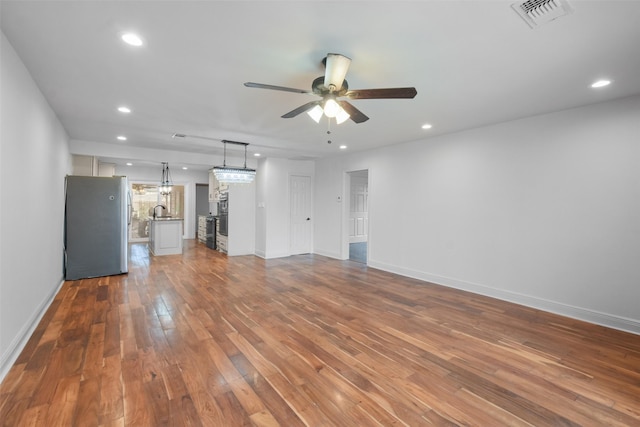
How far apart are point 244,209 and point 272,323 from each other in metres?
4.77

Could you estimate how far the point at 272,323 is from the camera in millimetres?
3199

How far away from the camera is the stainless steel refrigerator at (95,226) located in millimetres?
4852

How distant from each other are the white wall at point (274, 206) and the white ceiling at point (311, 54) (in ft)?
10.8

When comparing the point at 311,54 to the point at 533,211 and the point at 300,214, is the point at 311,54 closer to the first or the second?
the point at 533,211

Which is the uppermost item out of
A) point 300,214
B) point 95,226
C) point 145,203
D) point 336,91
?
point 336,91

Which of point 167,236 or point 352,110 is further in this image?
point 167,236

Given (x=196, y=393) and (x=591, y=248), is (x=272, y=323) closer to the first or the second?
(x=196, y=393)

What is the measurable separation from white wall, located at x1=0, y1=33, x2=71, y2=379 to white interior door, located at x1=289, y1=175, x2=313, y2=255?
15.2 feet

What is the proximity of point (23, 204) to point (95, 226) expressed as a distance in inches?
107

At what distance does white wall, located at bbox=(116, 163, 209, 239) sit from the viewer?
9.27 m

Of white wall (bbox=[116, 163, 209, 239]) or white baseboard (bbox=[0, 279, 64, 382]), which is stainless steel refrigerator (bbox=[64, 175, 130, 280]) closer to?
white baseboard (bbox=[0, 279, 64, 382])

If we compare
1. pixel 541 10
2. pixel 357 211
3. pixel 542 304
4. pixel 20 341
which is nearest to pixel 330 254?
pixel 357 211

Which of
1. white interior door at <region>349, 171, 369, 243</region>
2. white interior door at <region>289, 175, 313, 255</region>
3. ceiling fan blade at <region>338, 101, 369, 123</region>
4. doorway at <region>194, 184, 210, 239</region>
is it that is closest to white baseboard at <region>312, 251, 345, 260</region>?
white interior door at <region>289, 175, 313, 255</region>

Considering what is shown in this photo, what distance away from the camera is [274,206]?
7191 mm
